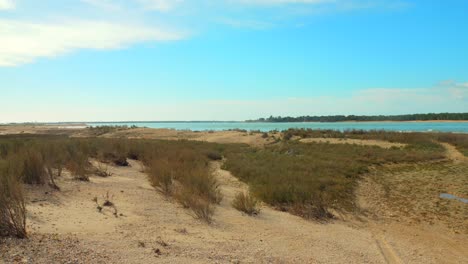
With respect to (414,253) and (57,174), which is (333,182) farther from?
(57,174)

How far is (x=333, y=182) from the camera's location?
15.6 metres

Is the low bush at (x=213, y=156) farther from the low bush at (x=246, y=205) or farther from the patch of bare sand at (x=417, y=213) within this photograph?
the low bush at (x=246, y=205)

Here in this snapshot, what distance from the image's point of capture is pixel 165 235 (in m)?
6.88

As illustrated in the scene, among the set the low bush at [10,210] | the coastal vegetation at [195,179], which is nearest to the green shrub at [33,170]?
the coastal vegetation at [195,179]

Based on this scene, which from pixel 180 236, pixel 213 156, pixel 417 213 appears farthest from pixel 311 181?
pixel 213 156

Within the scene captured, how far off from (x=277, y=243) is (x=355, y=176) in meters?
12.1

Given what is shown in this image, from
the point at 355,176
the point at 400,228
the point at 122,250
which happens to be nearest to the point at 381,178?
the point at 355,176

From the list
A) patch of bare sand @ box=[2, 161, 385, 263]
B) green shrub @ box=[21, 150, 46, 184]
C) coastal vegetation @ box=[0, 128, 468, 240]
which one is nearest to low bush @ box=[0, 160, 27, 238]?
coastal vegetation @ box=[0, 128, 468, 240]

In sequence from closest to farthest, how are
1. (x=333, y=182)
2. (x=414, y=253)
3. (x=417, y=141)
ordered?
(x=414, y=253) → (x=333, y=182) → (x=417, y=141)

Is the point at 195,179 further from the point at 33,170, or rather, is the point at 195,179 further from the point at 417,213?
the point at 417,213

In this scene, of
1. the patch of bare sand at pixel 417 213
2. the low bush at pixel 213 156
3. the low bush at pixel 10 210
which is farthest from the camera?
the low bush at pixel 213 156

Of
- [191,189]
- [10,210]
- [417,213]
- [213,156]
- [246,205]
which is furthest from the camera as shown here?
[213,156]

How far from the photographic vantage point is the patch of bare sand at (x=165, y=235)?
219 inches

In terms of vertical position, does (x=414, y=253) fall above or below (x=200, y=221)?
below
